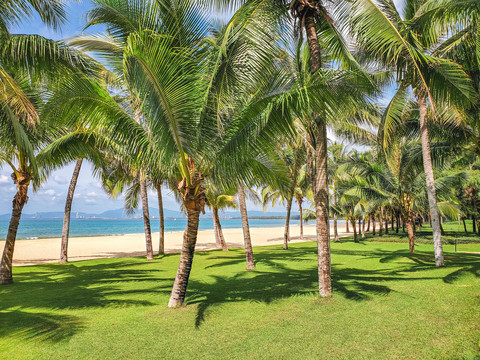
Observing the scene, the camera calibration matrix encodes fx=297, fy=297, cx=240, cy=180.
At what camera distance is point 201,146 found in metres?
5.89

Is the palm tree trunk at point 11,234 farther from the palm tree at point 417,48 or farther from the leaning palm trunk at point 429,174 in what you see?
Answer: the leaning palm trunk at point 429,174

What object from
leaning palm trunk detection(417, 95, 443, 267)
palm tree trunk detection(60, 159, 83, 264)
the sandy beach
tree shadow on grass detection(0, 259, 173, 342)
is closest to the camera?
tree shadow on grass detection(0, 259, 173, 342)

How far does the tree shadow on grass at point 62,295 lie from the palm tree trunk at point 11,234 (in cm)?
37

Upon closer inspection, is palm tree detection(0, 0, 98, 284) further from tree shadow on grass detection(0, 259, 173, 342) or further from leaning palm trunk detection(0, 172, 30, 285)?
tree shadow on grass detection(0, 259, 173, 342)

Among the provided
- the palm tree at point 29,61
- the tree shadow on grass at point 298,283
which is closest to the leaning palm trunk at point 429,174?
the tree shadow on grass at point 298,283

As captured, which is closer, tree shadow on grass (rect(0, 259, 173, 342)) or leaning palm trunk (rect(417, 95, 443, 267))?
tree shadow on grass (rect(0, 259, 173, 342))

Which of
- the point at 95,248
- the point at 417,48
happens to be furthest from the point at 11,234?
the point at 95,248

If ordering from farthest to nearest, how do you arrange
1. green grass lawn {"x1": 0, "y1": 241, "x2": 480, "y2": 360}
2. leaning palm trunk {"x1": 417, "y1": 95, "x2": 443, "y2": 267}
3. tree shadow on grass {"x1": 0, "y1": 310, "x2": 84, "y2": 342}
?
leaning palm trunk {"x1": 417, "y1": 95, "x2": 443, "y2": 267}
tree shadow on grass {"x1": 0, "y1": 310, "x2": 84, "y2": 342}
green grass lawn {"x1": 0, "y1": 241, "x2": 480, "y2": 360}

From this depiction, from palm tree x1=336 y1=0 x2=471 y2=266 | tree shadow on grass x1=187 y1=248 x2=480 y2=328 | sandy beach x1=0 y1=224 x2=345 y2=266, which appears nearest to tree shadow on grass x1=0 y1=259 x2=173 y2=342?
tree shadow on grass x1=187 y1=248 x2=480 y2=328

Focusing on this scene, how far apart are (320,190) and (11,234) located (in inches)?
361

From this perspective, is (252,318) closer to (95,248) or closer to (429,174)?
(429,174)

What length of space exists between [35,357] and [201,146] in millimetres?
4075

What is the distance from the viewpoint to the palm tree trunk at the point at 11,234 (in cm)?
881

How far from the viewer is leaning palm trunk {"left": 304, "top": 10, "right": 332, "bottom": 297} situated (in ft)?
21.0
